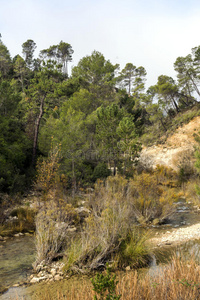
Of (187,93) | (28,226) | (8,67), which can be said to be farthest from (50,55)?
(28,226)

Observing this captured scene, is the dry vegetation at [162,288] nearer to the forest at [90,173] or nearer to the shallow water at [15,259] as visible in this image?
the forest at [90,173]

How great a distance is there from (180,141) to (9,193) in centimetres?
2693

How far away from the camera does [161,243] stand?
954cm

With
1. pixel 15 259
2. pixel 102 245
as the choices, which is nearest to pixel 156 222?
pixel 102 245

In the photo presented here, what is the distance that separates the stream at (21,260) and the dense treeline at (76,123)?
5.90 meters

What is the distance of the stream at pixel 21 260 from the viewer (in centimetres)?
605

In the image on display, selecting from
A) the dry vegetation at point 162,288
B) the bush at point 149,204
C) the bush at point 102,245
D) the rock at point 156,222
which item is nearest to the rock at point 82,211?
the bush at point 149,204

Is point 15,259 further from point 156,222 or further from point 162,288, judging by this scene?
point 156,222

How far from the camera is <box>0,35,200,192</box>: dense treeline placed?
18609mm

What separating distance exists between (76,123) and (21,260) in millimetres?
13259

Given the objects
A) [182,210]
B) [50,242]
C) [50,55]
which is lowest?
[182,210]

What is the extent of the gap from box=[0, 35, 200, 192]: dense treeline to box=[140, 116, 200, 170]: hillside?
3.70m

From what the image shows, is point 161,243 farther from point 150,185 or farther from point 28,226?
point 28,226

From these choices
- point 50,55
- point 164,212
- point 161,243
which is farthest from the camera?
point 50,55
